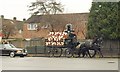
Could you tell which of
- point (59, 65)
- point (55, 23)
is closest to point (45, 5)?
point (55, 23)

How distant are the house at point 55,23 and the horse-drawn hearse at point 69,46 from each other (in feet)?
63.9

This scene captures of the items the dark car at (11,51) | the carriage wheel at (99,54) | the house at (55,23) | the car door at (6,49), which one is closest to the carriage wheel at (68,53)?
the carriage wheel at (99,54)

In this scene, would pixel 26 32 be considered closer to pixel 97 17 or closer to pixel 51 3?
pixel 51 3

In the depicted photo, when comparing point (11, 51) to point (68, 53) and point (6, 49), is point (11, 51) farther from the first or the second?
point (68, 53)

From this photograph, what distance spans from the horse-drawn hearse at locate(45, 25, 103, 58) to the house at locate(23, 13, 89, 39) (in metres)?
19.5

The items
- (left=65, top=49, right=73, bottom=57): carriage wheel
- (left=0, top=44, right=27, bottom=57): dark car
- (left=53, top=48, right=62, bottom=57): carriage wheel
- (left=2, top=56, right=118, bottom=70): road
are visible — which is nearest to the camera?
(left=2, top=56, right=118, bottom=70): road

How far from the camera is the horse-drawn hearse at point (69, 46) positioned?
33.6 m

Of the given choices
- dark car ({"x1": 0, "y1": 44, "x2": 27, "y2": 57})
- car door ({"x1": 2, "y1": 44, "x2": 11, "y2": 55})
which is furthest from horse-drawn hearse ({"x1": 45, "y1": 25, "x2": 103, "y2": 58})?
car door ({"x1": 2, "y1": 44, "x2": 11, "y2": 55})

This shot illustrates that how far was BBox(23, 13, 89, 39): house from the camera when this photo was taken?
Answer: 5934cm

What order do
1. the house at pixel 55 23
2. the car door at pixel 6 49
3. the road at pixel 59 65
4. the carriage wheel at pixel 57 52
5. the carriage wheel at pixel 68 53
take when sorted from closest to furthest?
1. the road at pixel 59 65
2. the carriage wheel at pixel 68 53
3. the carriage wheel at pixel 57 52
4. the car door at pixel 6 49
5. the house at pixel 55 23

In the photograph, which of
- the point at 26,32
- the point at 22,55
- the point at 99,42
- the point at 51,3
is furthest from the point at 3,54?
the point at 26,32

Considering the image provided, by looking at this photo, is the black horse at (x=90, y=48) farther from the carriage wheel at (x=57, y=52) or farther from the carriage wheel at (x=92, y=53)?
the carriage wheel at (x=57, y=52)

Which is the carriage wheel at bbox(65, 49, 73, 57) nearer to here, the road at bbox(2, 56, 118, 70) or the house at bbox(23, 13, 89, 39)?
the road at bbox(2, 56, 118, 70)

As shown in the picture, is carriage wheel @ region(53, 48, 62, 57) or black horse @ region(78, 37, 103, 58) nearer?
black horse @ region(78, 37, 103, 58)
